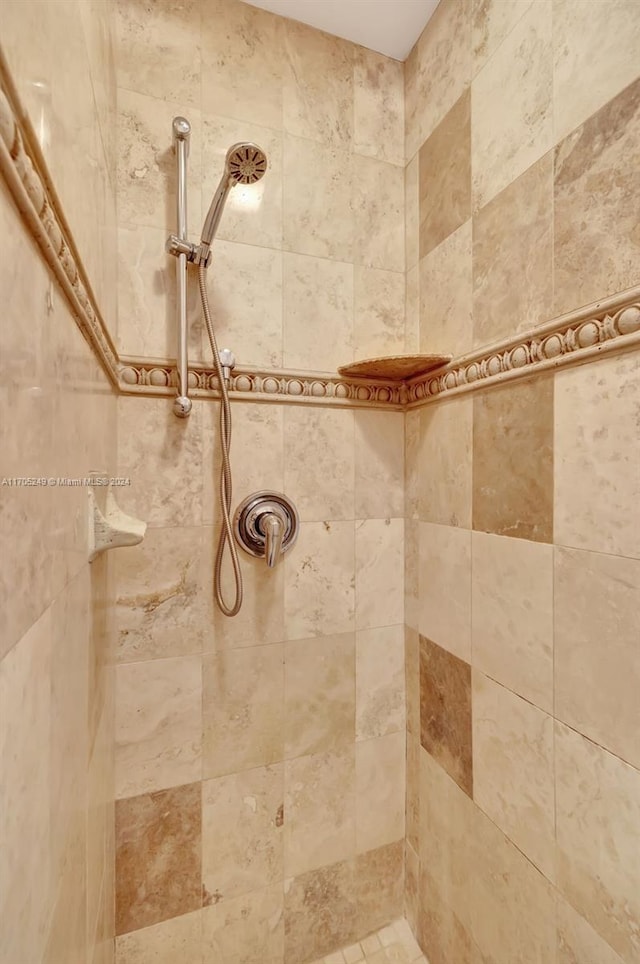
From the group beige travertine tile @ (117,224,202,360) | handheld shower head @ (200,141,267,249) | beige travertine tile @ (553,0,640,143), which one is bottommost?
beige travertine tile @ (117,224,202,360)

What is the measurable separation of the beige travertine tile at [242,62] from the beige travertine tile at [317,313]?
39 cm

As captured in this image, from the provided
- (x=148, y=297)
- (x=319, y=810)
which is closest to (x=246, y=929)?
(x=319, y=810)

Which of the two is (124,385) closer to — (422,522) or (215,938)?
(422,522)

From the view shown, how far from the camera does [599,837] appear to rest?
0.67 m

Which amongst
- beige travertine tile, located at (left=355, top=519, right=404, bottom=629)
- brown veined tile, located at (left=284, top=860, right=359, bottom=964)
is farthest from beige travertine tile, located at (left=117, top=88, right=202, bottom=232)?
brown veined tile, located at (left=284, top=860, right=359, bottom=964)

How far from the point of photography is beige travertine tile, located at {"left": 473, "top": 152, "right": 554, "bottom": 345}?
0.79 metres

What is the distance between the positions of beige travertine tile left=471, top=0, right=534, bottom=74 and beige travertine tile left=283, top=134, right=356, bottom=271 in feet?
1.23

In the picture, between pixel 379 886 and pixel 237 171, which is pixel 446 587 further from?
pixel 237 171

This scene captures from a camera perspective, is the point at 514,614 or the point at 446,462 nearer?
the point at 514,614

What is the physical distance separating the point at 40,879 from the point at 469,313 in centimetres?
117

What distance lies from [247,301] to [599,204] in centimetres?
78

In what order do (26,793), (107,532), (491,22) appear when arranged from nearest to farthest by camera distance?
(26,793) → (107,532) → (491,22)

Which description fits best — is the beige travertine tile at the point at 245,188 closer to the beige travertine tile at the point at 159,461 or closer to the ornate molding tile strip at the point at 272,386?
the ornate molding tile strip at the point at 272,386

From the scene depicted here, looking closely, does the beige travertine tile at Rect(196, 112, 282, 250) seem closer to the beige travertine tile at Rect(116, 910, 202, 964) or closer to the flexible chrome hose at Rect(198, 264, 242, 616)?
the flexible chrome hose at Rect(198, 264, 242, 616)
